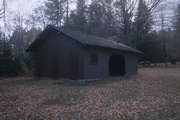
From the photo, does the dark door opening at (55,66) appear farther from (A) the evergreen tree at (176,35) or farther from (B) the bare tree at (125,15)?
(A) the evergreen tree at (176,35)

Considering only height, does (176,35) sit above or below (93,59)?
above

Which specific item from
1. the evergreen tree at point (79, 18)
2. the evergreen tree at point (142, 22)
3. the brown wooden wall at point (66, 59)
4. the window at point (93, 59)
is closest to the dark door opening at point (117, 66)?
the brown wooden wall at point (66, 59)

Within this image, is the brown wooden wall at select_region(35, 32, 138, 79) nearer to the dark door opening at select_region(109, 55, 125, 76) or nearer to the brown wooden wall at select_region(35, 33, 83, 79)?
the brown wooden wall at select_region(35, 33, 83, 79)

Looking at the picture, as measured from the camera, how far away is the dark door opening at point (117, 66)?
73.0 feet

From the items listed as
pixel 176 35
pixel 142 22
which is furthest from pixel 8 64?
pixel 176 35

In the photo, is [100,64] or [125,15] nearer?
[100,64]

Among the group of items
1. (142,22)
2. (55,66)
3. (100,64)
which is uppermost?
(142,22)

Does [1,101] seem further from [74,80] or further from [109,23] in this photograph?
[109,23]

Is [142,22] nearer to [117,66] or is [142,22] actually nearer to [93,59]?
[117,66]

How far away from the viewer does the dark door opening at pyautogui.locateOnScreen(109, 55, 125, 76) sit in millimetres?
22266

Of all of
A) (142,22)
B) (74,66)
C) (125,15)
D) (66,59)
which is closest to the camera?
(74,66)

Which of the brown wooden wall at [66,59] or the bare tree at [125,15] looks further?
the bare tree at [125,15]

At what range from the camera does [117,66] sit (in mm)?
23156

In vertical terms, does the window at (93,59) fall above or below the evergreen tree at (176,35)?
below
